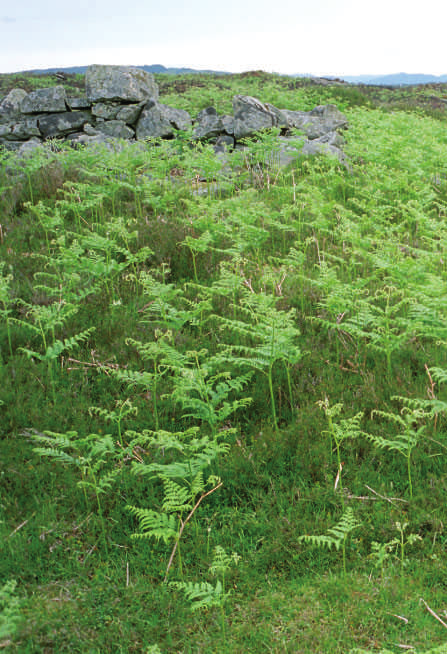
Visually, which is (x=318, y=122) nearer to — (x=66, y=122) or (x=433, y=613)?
(x=66, y=122)

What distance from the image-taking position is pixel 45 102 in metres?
15.6

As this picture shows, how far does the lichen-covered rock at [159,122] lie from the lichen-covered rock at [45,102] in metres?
2.59

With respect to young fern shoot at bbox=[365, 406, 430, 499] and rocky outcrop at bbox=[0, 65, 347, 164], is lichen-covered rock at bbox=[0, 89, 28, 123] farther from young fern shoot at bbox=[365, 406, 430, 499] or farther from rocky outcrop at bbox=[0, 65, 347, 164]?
young fern shoot at bbox=[365, 406, 430, 499]

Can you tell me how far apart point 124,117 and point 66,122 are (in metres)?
1.97

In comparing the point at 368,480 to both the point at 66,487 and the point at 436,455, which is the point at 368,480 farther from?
the point at 66,487

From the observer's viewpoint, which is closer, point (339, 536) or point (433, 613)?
point (433, 613)

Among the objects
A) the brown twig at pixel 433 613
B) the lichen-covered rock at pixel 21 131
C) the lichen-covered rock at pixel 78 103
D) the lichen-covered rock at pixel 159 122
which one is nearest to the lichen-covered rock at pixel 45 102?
the lichen-covered rock at pixel 78 103

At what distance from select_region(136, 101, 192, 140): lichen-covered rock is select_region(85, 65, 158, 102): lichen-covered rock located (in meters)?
0.62

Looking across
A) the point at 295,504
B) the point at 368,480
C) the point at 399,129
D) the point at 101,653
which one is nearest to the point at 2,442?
the point at 101,653

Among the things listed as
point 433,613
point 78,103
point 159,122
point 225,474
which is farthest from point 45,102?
point 433,613

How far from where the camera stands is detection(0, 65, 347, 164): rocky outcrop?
14.8m

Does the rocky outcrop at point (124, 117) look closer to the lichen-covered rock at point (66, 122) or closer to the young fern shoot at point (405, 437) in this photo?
the lichen-covered rock at point (66, 122)

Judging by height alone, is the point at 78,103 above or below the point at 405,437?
above

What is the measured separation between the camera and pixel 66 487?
394cm
